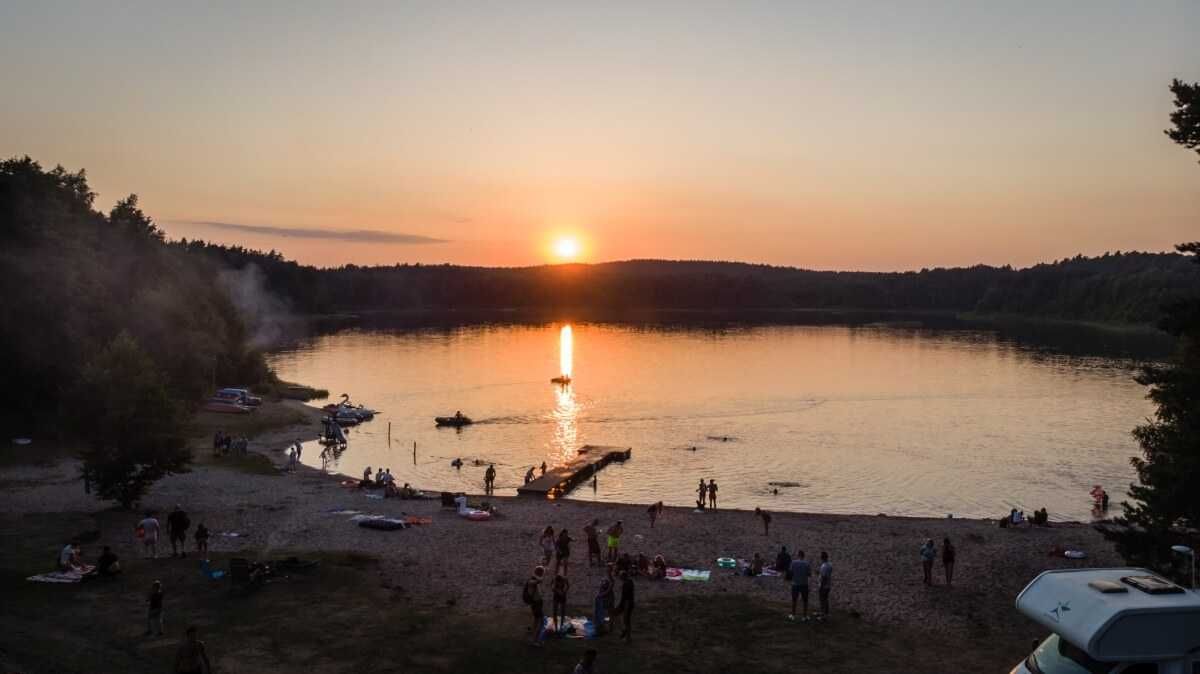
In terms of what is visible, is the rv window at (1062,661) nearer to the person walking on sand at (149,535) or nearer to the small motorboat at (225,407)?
the person walking on sand at (149,535)

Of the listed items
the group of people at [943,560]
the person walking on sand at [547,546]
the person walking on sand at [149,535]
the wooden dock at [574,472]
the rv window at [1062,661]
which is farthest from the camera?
the wooden dock at [574,472]

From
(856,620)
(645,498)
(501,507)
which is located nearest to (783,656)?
(856,620)

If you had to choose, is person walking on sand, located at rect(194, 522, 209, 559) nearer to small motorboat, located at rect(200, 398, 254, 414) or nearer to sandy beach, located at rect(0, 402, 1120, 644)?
sandy beach, located at rect(0, 402, 1120, 644)

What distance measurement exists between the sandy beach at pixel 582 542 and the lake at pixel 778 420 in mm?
10709

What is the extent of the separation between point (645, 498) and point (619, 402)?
156 feet

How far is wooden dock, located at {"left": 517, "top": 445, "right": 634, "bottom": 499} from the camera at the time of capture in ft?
173

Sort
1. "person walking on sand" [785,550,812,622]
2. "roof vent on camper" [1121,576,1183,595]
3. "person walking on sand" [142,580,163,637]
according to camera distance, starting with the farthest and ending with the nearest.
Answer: "person walking on sand" [785,550,812,622]
"person walking on sand" [142,580,163,637]
"roof vent on camper" [1121,576,1183,595]

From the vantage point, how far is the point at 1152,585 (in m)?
13.0

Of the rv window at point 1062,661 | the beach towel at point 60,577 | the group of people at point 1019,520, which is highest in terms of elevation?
the rv window at point 1062,661

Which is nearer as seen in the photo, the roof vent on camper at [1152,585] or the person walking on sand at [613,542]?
the roof vent on camper at [1152,585]

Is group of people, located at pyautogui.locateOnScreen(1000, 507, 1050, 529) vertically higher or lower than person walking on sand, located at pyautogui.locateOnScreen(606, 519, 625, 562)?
lower

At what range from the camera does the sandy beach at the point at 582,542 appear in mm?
27500

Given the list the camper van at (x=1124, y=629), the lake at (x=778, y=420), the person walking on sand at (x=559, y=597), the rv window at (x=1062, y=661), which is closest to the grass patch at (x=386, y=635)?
the person walking on sand at (x=559, y=597)

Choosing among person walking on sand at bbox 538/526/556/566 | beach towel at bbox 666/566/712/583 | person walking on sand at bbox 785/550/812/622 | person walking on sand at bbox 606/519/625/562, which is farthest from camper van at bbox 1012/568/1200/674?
person walking on sand at bbox 606/519/625/562
